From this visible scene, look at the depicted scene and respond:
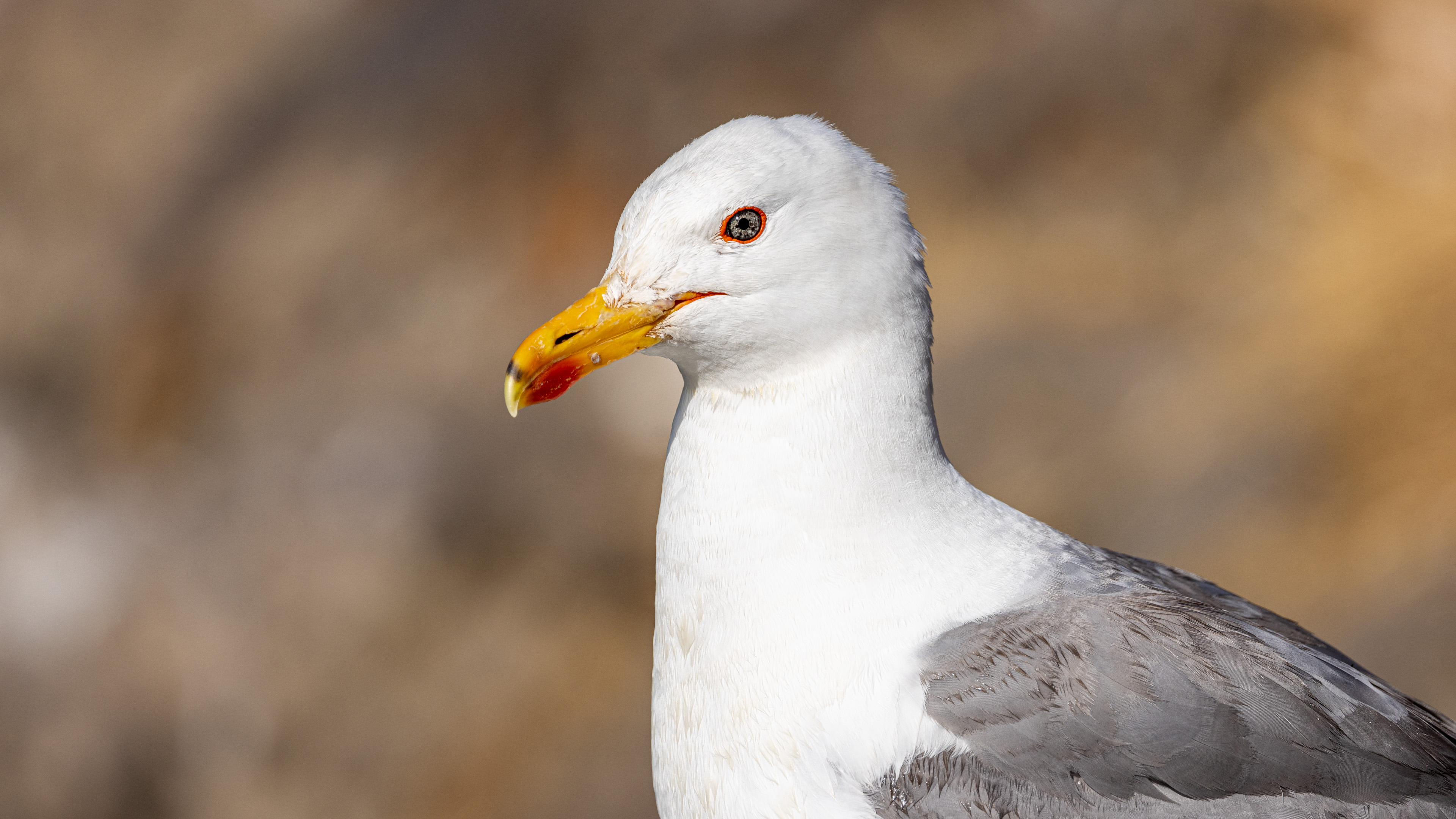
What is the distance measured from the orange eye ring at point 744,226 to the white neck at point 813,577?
27 cm

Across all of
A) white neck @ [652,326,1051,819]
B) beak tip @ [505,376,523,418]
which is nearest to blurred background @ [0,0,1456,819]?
white neck @ [652,326,1051,819]

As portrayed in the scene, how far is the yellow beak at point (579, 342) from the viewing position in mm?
2086

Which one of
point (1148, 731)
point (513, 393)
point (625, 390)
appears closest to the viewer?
point (1148, 731)

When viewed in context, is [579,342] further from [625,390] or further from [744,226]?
[625,390]

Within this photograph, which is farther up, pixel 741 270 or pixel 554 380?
pixel 741 270

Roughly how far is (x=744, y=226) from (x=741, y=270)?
9 centimetres

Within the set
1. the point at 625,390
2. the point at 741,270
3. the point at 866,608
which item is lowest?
the point at 866,608

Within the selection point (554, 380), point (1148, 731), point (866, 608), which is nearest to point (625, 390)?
point (554, 380)

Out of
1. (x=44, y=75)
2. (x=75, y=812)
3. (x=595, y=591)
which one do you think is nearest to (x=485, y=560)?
(x=595, y=591)

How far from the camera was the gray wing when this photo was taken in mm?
1954

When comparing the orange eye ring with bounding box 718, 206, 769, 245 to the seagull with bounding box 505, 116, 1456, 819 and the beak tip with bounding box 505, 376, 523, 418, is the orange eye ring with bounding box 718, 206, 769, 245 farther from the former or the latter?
the beak tip with bounding box 505, 376, 523, 418

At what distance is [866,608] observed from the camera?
6.86 ft

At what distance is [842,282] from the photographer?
6.93ft

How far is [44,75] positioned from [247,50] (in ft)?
4.27
